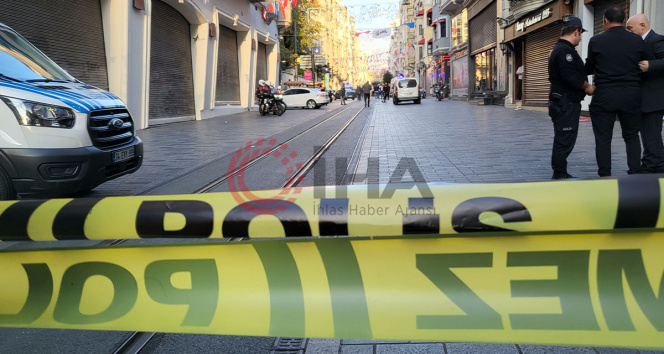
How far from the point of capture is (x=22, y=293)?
1.92 meters

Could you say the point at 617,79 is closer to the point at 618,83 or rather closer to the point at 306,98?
the point at 618,83

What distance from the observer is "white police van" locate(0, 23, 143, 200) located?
4773 millimetres

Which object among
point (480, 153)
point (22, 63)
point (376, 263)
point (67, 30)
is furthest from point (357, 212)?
point (67, 30)

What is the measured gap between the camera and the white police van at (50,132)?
477 centimetres

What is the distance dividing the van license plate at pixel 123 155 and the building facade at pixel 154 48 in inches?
315

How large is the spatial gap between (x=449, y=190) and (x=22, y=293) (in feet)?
5.16

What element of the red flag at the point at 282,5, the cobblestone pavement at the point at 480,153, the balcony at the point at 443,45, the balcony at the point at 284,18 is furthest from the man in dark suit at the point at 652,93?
the balcony at the point at 443,45

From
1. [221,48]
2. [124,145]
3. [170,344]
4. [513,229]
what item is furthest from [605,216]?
[221,48]

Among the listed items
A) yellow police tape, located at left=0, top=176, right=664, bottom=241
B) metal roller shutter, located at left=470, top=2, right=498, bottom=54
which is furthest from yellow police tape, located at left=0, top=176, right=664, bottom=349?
metal roller shutter, located at left=470, top=2, right=498, bottom=54

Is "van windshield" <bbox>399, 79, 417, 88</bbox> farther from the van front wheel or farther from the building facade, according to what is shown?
the van front wheel

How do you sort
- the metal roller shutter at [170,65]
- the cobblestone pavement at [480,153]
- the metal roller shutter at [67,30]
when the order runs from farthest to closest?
the metal roller shutter at [170,65] → the metal roller shutter at [67,30] → the cobblestone pavement at [480,153]

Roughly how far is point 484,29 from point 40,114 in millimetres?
29089

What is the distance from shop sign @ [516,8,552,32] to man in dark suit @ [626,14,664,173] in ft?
49.0

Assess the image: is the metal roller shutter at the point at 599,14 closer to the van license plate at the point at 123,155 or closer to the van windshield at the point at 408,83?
the van license plate at the point at 123,155
